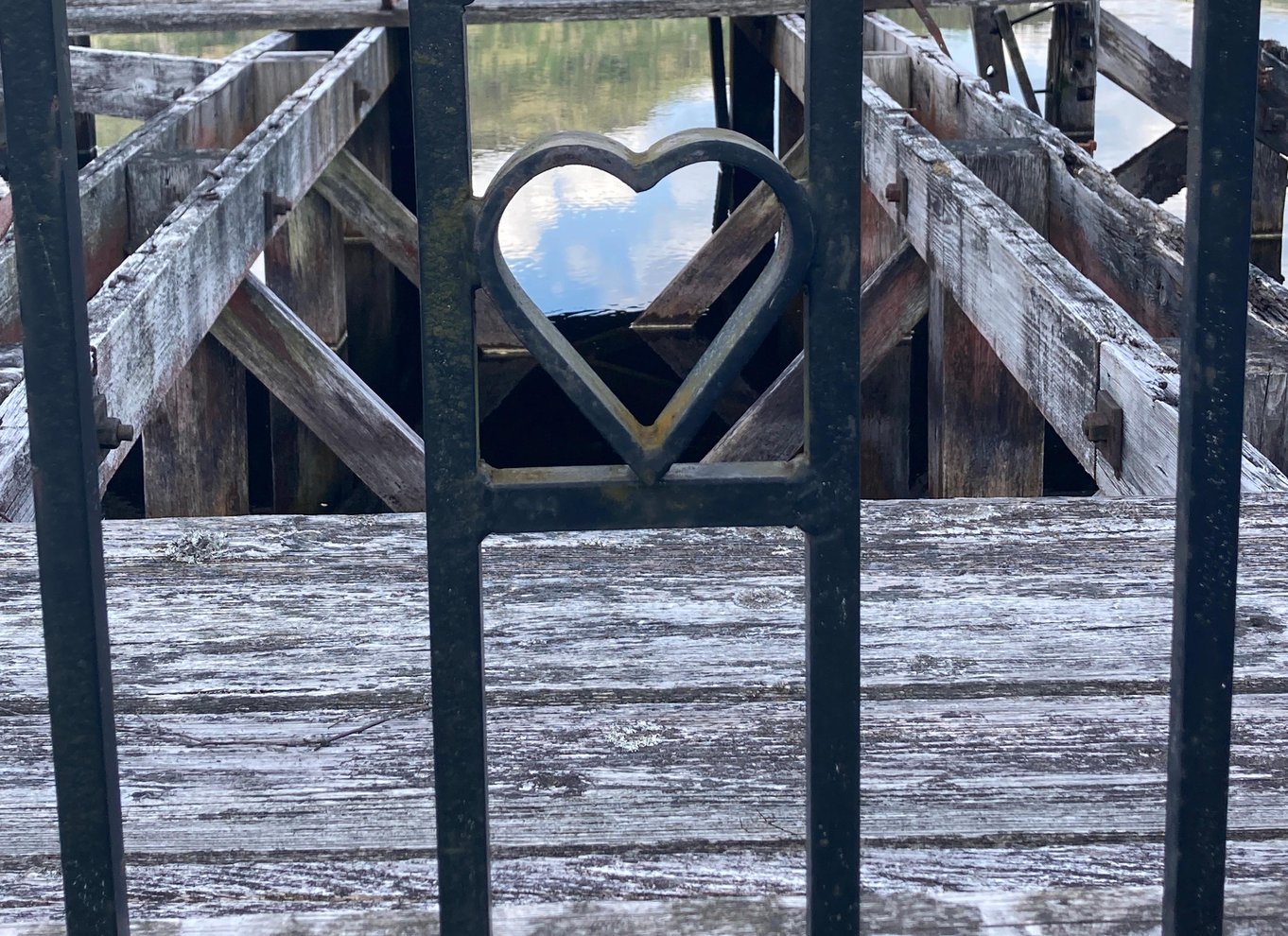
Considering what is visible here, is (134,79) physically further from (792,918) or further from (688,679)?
(792,918)

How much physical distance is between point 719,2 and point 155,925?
22.8 feet

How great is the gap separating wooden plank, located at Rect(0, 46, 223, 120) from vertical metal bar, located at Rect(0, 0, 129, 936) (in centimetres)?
654

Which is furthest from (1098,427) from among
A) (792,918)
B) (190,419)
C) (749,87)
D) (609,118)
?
(609,118)

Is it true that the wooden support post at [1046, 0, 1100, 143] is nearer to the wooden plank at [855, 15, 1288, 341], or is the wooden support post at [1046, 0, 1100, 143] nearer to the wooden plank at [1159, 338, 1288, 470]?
the wooden plank at [855, 15, 1288, 341]

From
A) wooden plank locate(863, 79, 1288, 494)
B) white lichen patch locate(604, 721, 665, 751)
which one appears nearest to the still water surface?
wooden plank locate(863, 79, 1288, 494)

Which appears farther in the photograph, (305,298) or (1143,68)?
(1143,68)

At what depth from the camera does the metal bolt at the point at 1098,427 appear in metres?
2.69

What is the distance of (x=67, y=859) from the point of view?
3.21ft

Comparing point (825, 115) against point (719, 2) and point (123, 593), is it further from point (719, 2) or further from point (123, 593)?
point (719, 2)

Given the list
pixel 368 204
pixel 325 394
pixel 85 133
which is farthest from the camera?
pixel 85 133

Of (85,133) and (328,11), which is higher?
(328,11)

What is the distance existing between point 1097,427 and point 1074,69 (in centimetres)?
632

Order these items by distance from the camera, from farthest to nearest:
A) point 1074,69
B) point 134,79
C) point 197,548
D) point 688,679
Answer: point 1074,69
point 134,79
point 197,548
point 688,679

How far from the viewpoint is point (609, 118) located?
20312mm
